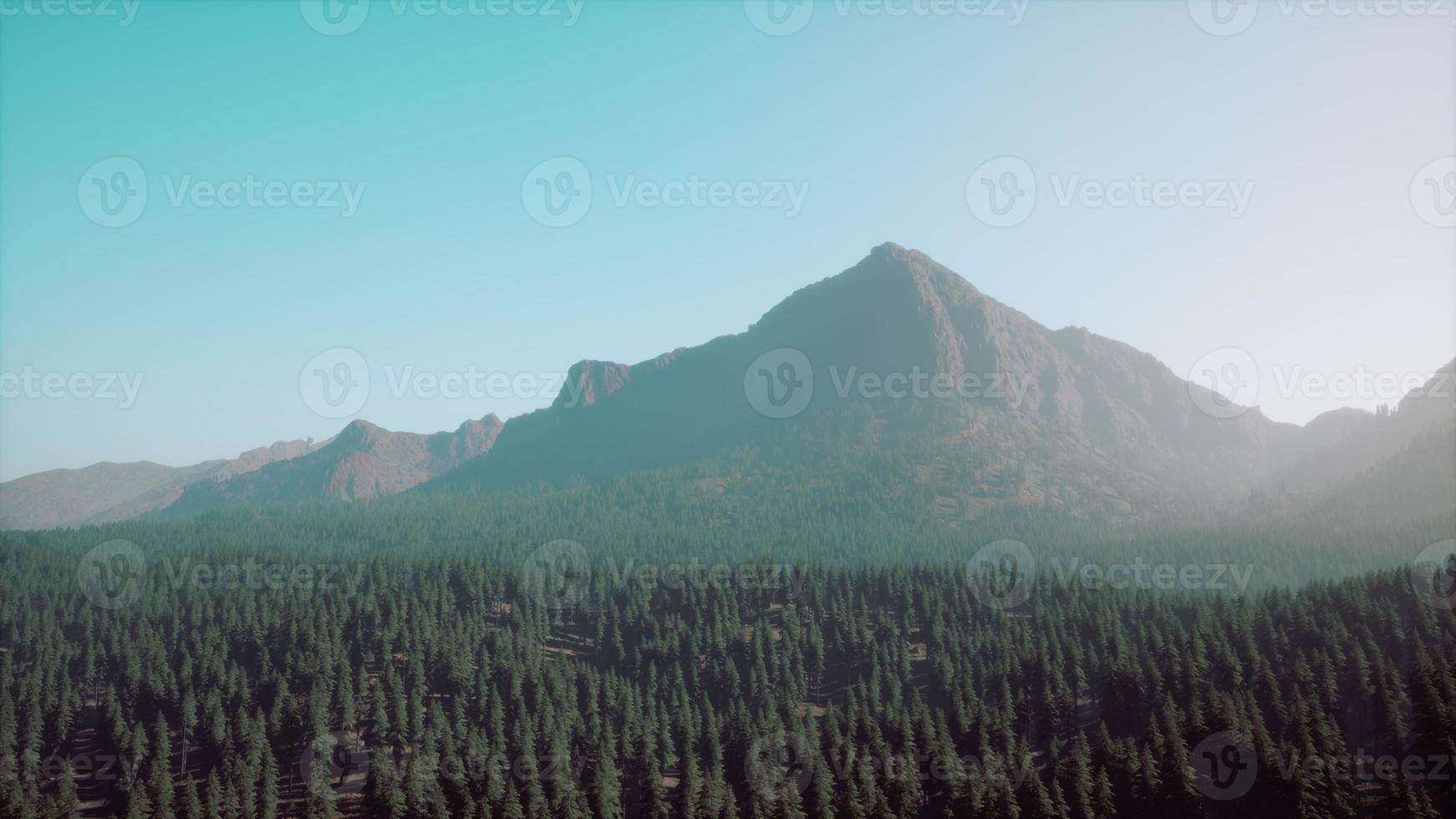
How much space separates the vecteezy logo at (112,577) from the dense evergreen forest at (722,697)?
2274mm

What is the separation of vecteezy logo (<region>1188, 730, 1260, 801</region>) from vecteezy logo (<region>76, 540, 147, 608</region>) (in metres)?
150

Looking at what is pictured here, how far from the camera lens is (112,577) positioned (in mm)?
147875

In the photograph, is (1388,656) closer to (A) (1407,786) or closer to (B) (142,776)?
(A) (1407,786)

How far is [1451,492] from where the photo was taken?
189m

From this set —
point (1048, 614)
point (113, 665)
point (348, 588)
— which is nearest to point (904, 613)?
point (1048, 614)

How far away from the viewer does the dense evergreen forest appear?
6656 centimetres

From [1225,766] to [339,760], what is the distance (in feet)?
284

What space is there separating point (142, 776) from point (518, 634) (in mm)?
42527
